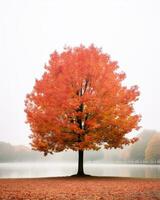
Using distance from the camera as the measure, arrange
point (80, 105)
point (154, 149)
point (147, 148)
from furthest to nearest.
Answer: point (147, 148), point (154, 149), point (80, 105)

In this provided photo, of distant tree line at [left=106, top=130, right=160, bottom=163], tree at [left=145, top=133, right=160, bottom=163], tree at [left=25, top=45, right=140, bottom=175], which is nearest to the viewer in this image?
tree at [left=25, top=45, right=140, bottom=175]

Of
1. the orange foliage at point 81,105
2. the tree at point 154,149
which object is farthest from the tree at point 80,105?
the tree at point 154,149

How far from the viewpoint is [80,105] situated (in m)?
36.7

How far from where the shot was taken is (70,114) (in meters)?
36.2

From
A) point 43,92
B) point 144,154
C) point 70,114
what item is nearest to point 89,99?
point 70,114

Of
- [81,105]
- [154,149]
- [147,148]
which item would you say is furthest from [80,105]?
[147,148]

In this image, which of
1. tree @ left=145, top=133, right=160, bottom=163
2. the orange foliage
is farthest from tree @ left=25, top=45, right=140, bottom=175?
tree @ left=145, top=133, right=160, bottom=163

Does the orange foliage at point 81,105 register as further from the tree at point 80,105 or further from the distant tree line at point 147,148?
the distant tree line at point 147,148

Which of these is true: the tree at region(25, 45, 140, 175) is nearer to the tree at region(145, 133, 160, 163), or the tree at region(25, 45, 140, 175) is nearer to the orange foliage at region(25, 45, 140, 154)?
the orange foliage at region(25, 45, 140, 154)

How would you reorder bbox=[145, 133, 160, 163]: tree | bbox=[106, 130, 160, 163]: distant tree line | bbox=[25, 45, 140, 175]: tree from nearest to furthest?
bbox=[25, 45, 140, 175]: tree → bbox=[145, 133, 160, 163]: tree → bbox=[106, 130, 160, 163]: distant tree line

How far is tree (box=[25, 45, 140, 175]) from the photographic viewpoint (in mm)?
35469

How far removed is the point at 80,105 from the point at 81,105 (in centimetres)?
21

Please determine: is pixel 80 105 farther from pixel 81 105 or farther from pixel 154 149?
pixel 154 149

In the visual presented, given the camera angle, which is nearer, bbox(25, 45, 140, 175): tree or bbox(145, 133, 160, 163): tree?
bbox(25, 45, 140, 175): tree
